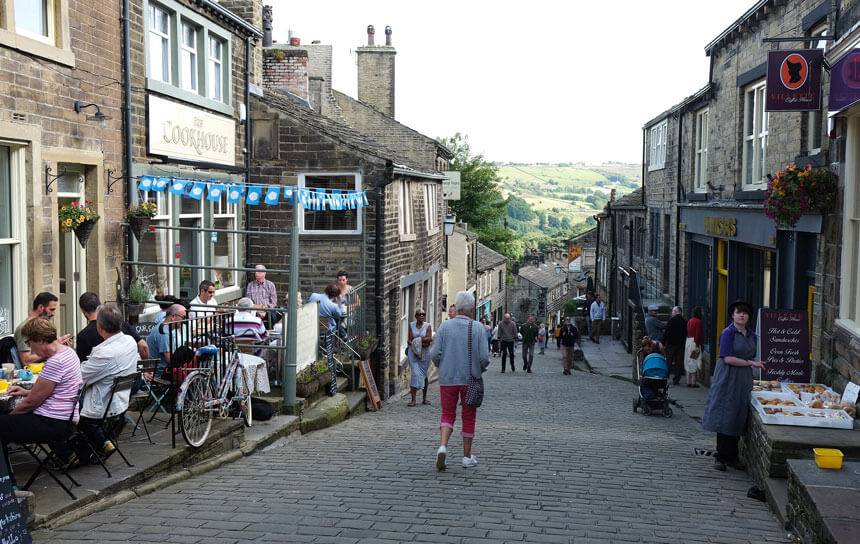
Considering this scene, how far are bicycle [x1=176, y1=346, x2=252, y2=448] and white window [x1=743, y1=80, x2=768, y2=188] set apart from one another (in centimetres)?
1044

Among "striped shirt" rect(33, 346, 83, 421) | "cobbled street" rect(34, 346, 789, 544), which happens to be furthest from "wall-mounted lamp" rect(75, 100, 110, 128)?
"cobbled street" rect(34, 346, 789, 544)

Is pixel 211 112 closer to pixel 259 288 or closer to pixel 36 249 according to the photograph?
pixel 259 288

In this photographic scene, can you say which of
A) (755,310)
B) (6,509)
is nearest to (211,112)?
(6,509)

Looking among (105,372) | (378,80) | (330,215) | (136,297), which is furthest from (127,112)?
(378,80)

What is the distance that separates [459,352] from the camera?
8141 mm

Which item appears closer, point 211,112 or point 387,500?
point 387,500

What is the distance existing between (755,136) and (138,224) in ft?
37.8

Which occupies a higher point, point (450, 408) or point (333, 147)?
point (333, 147)

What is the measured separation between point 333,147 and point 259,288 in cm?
408

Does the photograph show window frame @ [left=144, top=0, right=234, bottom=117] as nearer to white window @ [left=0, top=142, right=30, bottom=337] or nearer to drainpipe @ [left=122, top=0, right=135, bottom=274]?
drainpipe @ [left=122, top=0, right=135, bottom=274]

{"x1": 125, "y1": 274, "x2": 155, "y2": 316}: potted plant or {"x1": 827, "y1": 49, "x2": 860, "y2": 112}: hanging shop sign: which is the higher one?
{"x1": 827, "y1": 49, "x2": 860, "y2": 112}: hanging shop sign

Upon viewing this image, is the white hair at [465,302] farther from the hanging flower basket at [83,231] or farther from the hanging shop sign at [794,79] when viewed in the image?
the hanging shop sign at [794,79]

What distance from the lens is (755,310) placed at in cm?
1579

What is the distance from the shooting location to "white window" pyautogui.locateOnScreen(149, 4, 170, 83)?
11797 millimetres
